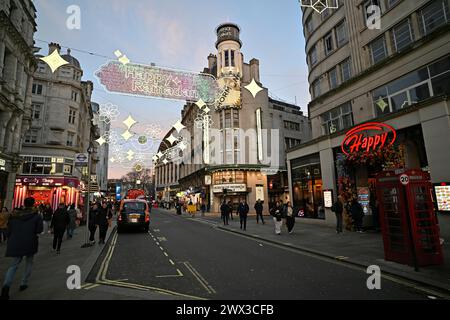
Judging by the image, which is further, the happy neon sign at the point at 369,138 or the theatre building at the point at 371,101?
the happy neon sign at the point at 369,138

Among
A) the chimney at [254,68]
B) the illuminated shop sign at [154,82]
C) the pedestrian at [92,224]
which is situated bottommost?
the pedestrian at [92,224]

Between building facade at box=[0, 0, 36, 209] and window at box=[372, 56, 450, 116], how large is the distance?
78.5 ft

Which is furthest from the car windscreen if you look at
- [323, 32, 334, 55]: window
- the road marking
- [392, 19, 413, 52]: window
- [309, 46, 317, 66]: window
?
[309, 46, 317, 66]: window

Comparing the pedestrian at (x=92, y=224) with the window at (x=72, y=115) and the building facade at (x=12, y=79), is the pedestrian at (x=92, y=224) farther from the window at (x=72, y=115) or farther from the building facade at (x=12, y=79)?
the window at (x=72, y=115)

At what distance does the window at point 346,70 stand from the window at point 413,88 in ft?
9.98

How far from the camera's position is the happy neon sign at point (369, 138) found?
44.9 ft

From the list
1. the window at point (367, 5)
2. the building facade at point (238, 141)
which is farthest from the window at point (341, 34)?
the building facade at point (238, 141)

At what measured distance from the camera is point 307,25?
23578mm

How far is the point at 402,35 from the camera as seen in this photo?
14.7 m

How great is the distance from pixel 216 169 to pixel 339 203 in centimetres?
2436

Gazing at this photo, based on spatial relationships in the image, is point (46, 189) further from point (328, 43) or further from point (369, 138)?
point (369, 138)

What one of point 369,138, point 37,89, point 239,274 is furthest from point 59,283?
point 37,89

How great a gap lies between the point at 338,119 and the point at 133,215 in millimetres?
15734

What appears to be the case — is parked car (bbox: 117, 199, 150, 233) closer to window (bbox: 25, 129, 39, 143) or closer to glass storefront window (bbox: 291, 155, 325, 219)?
glass storefront window (bbox: 291, 155, 325, 219)
